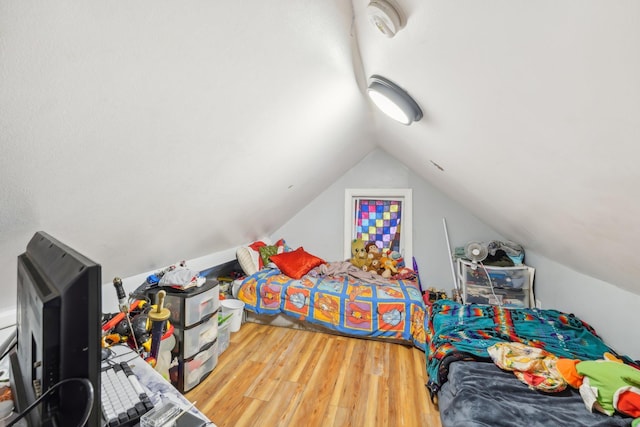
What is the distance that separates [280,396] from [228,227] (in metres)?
1.53

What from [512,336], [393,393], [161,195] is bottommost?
[393,393]

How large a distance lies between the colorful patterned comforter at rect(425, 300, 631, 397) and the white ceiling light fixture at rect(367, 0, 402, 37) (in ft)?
6.30

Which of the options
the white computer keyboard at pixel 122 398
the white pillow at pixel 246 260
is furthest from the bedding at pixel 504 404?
the white pillow at pixel 246 260

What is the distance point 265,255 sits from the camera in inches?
138

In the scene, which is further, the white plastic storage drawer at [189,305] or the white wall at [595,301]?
the white plastic storage drawer at [189,305]

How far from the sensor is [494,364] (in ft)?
5.44

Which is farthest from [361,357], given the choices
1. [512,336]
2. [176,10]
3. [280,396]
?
[176,10]

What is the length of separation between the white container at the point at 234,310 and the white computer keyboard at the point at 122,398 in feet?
5.74

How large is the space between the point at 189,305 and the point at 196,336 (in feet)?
0.90

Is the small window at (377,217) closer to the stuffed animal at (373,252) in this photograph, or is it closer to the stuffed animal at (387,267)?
the stuffed animal at (373,252)

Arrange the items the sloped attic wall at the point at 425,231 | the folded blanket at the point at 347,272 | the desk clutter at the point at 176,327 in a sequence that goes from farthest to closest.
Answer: the folded blanket at the point at 347,272 < the sloped attic wall at the point at 425,231 < the desk clutter at the point at 176,327

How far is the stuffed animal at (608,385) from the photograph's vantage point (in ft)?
3.92

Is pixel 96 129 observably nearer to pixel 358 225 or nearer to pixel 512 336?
pixel 512 336

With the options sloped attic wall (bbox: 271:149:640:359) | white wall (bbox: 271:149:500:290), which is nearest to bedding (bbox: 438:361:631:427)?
sloped attic wall (bbox: 271:149:640:359)
